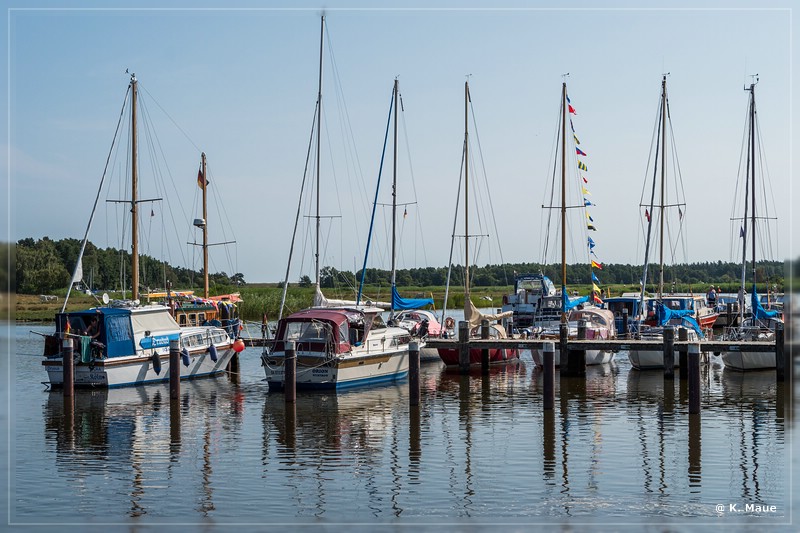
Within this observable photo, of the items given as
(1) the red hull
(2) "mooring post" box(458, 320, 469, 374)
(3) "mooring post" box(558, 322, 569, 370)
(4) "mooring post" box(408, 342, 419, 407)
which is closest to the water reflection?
(4) "mooring post" box(408, 342, 419, 407)


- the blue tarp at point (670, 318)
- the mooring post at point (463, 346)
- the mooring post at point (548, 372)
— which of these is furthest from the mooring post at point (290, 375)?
the blue tarp at point (670, 318)

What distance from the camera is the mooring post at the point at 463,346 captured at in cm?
4206

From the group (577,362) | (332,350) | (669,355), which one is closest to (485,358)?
(577,362)

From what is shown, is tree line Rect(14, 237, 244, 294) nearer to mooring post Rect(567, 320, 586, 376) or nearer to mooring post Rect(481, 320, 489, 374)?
mooring post Rect(481, 320, 489, 374)

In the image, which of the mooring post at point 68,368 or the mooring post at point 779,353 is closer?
the mooring post at point 68,368

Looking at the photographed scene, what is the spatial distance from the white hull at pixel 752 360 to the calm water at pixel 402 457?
15.8 ft

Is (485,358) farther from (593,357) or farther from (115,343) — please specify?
(115,343)

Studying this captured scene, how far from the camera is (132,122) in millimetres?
43250

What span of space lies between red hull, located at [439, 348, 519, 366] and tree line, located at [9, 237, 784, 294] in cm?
747

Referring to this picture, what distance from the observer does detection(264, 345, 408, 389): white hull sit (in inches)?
1396

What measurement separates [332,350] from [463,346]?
8608mm

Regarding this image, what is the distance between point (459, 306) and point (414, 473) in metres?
84.9

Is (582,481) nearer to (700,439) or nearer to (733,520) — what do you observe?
(733,520)

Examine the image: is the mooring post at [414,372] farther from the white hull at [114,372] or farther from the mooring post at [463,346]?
the white hull at [114,372]
